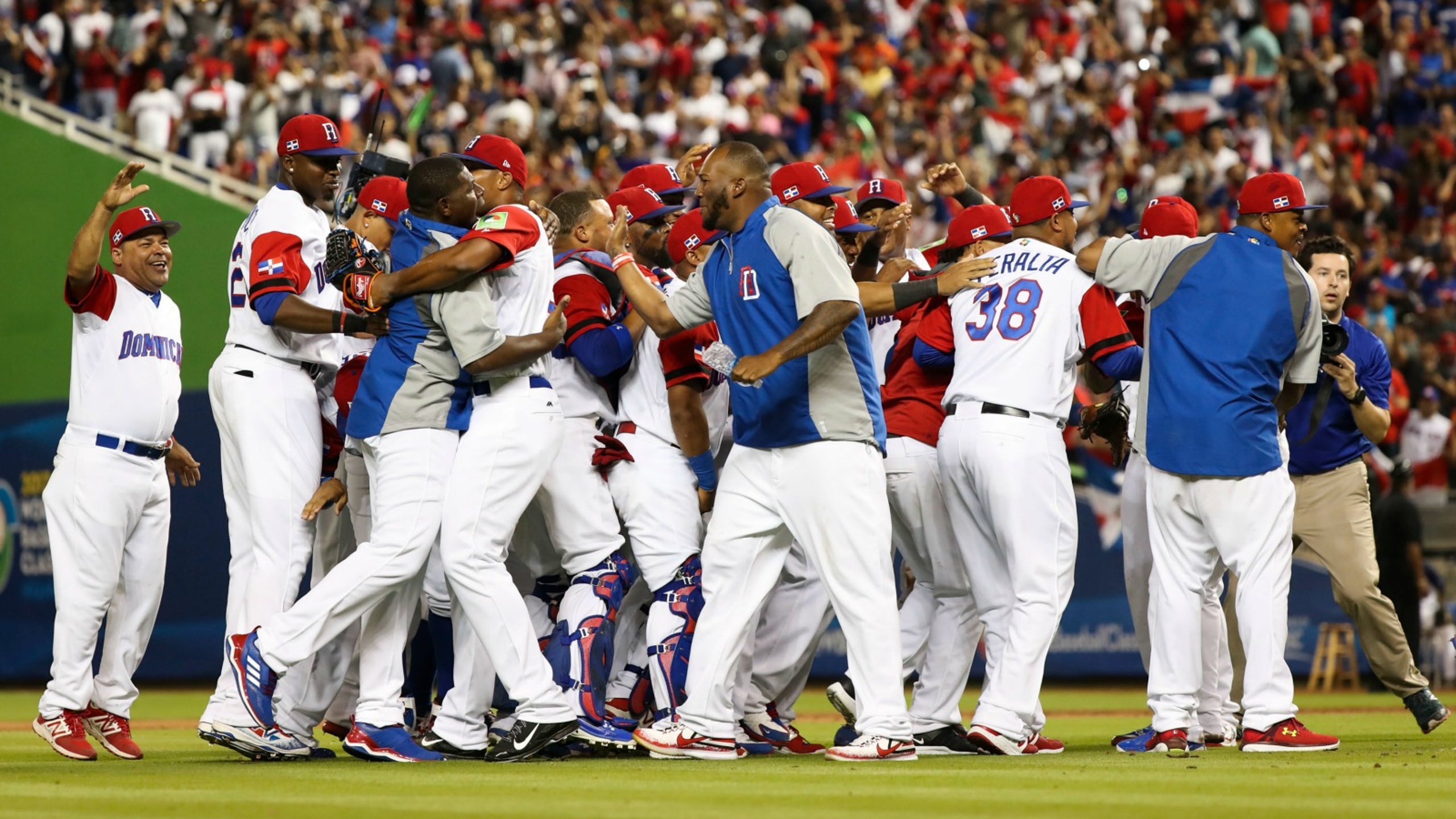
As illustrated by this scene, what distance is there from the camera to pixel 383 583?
709 cm

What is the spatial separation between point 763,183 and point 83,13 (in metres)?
16.2

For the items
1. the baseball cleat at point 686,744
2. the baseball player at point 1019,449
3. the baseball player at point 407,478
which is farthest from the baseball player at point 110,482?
the baseball player at point 1019,449

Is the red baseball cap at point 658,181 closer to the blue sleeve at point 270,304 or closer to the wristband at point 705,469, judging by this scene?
the wristband at point 705,469

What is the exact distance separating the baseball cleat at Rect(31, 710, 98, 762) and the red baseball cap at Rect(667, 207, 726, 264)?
11.7 feet

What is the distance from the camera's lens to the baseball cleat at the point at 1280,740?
7.39 meters

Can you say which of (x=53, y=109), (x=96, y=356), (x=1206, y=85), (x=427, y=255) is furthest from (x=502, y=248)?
(x=1206, y=85)

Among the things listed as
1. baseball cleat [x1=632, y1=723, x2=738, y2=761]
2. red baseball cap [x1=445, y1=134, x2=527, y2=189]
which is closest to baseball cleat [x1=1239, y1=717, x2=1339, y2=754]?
baseball cleat [x1=632, y1=723, x2=738, y2=761]

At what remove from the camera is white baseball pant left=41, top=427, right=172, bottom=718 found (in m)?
7.82

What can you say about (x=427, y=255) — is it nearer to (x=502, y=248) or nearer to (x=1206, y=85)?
(x=502, y=248)

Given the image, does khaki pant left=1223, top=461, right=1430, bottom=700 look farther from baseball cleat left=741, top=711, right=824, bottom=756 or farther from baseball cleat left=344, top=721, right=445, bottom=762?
baseball cleat left=344, top=721, right=445, bottom=762

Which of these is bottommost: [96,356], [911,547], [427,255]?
[911,547]

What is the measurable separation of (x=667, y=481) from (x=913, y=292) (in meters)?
1.49

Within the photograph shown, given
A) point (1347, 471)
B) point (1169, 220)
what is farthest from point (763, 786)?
point (1347, 471)

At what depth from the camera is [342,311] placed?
7535mm
